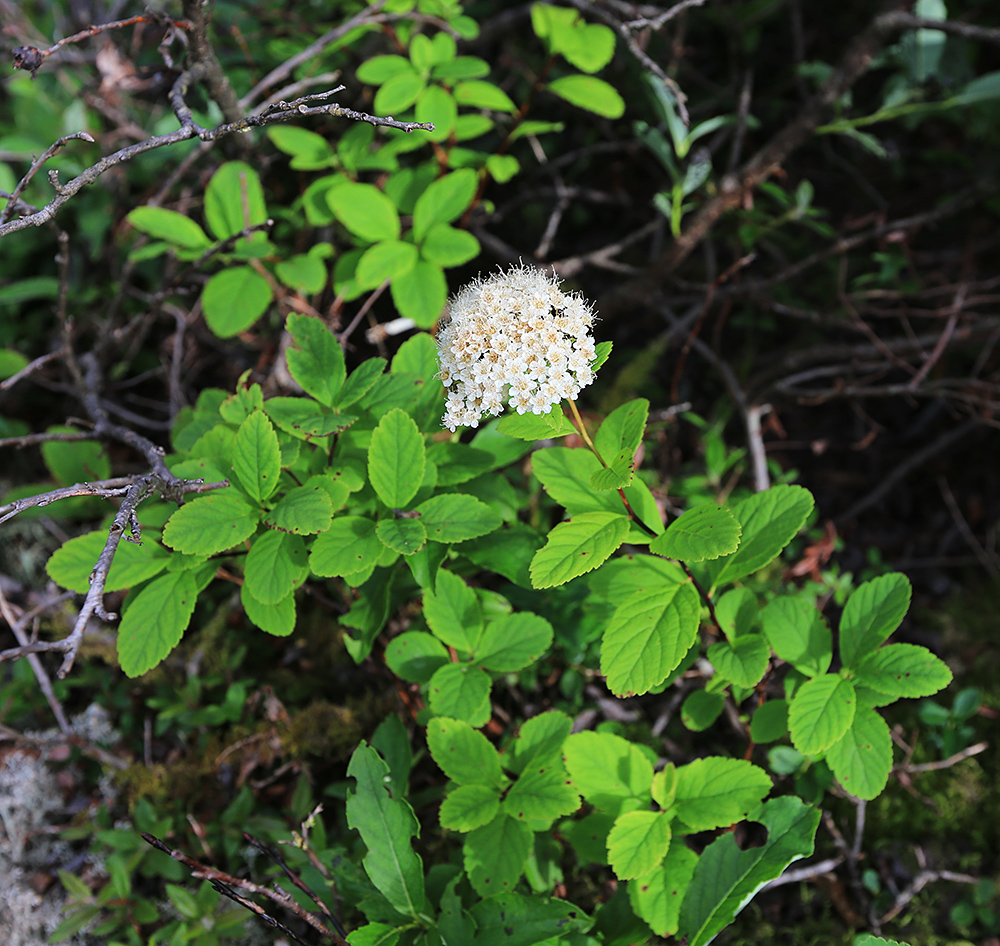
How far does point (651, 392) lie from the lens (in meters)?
2.65

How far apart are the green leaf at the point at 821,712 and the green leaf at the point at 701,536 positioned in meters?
0.37

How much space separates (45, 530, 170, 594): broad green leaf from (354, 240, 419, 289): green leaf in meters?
0.91

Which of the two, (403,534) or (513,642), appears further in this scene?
(513,642)

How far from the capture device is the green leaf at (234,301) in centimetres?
198

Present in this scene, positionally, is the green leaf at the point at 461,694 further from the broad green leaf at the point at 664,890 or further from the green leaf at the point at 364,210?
the green leaf at the point at 364,210

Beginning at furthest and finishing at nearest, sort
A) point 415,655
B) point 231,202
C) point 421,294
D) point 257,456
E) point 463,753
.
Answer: point 231,202 → point 421,294 → point 415,655 → point 463,753 → point 257,456

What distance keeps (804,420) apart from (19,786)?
9.52 ft

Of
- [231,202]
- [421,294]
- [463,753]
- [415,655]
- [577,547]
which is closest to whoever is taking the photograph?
[577,547]

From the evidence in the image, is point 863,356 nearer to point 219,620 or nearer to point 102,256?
point 219,620

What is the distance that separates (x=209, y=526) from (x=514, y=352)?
639mm

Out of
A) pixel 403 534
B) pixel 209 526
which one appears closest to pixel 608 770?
pixel 403 534

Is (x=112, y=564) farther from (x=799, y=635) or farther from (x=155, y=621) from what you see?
(x=799, y=635)

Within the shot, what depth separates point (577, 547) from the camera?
1.24m

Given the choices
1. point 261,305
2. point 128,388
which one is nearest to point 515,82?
point 261,305
